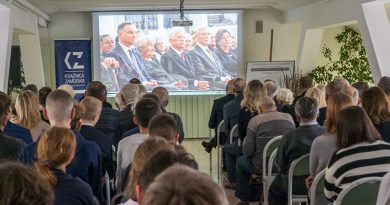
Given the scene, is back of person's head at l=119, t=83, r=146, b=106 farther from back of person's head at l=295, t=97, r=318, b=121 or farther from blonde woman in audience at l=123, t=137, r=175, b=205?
blonde woman in audience at l=123, t=137, r=175, b=205

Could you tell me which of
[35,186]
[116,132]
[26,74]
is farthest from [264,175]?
[26,74]

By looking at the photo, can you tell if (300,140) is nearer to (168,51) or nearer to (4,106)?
(4,106)

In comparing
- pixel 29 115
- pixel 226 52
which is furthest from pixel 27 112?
pixel 226 52

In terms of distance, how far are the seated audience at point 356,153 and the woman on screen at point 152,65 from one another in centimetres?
856

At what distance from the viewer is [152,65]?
11781mm

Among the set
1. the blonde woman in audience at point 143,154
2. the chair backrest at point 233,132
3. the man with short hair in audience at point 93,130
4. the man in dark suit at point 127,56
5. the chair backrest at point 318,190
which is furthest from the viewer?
the man in dark suit at point 127,56

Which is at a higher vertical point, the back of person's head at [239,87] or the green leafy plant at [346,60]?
the green leafy plant at [346,60]

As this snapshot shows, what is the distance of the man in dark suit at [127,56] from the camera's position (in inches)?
458

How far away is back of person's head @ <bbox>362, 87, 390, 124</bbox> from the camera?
4355 millimetres

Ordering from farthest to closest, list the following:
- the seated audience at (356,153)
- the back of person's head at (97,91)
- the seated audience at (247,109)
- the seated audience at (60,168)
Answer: the back of person's head at (97,91), the seated audience at (247,109), the seated audience at (356,153), the seated audience at (60,168)

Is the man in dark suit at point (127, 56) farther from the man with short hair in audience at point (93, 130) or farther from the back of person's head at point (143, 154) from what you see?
the back of person's head at point (143, 154)

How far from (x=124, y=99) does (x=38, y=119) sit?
1529 millimetres

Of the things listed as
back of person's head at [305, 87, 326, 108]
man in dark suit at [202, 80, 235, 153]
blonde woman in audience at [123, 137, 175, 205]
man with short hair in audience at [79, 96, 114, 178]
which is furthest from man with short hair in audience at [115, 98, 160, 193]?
man in dark suit at [202, 80, 235, 153]

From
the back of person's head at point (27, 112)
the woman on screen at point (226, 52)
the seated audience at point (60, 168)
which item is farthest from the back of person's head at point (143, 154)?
the woman on screen at point (226, 52)
